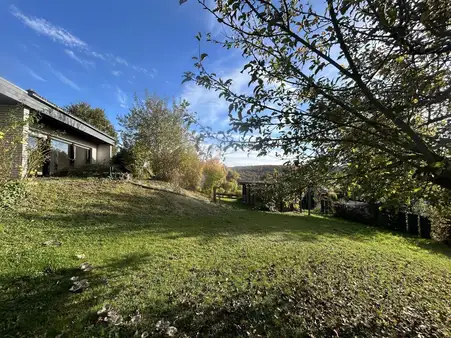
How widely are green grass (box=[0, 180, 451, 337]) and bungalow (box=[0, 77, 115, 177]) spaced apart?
8.79 ft

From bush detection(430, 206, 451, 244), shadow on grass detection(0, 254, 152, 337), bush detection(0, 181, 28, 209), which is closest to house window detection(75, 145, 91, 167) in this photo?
bush detection(0, 181, 28, 209)

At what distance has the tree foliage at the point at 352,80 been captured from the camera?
1.89m

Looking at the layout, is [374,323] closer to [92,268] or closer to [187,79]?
[187,79]

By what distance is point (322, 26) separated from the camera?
2.34 meters

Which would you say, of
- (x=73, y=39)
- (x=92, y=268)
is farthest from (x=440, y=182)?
(x=73, y=39)

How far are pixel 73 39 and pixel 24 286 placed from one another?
1004 centimetres

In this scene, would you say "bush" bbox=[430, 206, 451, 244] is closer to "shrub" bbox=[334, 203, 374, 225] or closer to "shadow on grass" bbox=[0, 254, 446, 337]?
"shrub" bbox=[334, 203, 374, 225]

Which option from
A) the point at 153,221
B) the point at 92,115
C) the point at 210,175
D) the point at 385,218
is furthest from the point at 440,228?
the point at 92,115

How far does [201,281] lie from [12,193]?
21.7ft

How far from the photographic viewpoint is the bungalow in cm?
757

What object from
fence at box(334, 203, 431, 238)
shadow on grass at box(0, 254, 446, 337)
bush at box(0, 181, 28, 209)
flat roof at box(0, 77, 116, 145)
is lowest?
fence at box(334, 203, 431, 238)

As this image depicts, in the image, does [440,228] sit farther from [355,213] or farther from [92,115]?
[92,115]

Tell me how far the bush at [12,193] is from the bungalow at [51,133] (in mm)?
679

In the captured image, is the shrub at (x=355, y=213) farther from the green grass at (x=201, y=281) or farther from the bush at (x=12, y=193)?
the bush at (x=12, y=193)
